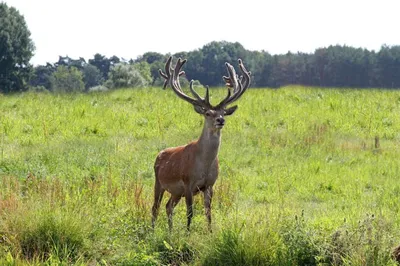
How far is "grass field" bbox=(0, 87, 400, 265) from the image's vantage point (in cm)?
776

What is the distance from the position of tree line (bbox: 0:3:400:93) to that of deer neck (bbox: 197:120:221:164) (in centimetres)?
1633

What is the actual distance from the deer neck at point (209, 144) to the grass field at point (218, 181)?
2.79ft

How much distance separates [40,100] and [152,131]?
485 cm

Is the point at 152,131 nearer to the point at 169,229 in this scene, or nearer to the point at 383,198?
the point at 383,198

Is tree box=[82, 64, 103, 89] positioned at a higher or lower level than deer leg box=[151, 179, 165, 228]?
higher

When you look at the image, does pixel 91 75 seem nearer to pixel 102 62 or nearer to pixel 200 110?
pixel 102 62

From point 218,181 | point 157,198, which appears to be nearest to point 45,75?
point 218,181

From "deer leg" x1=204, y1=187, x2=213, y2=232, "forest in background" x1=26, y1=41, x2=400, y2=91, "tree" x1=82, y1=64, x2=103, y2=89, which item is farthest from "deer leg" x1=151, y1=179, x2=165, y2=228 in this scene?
"tree" x1=82, y1=64, x2=103, y2=89

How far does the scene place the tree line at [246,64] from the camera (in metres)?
32.7

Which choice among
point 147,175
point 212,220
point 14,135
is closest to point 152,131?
point 14,135

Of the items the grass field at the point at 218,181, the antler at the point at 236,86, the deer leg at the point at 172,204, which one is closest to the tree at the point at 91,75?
the grass field at the point at 218,181

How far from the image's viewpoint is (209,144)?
8.90 metres

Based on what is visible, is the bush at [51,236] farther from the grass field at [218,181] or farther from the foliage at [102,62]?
the foliage at [102,62]

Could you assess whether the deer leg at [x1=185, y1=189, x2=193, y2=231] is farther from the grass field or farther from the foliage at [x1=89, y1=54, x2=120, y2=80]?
the foliage at [x1=89, y1=54, x2=120, y2=80]
